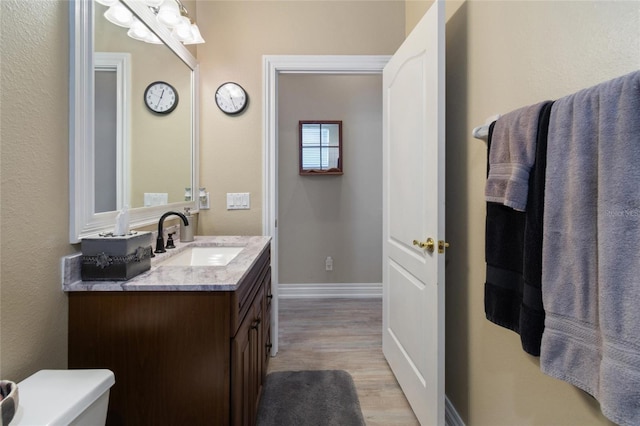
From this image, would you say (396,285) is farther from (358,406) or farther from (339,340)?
(339,340)

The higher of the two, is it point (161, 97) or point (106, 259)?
point (161, 97)

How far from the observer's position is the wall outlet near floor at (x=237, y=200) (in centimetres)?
225

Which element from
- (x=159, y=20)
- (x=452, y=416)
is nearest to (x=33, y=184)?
(x=159, y=20)

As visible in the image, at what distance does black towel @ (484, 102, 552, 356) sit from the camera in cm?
83

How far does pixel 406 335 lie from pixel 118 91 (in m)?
1.91

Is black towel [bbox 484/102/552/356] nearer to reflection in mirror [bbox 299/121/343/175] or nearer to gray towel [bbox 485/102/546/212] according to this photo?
gray towel [bbox 485/102/546/212]

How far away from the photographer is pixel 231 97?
7.27ft

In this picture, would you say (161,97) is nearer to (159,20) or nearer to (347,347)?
(159,20)

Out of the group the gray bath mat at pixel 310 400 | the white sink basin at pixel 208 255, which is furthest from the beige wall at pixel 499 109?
the white sink basin at pixel 208 255

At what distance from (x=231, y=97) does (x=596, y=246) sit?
2199 mm

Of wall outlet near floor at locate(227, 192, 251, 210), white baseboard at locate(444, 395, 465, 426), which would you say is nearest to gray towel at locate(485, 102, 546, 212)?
white baseboard at locate(444, 395, 465, 426)

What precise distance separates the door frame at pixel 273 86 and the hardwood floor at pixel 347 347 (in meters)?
0.28

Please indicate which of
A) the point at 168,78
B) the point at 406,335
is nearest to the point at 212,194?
the point at 168,78

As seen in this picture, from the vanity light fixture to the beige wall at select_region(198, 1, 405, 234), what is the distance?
396 mm
